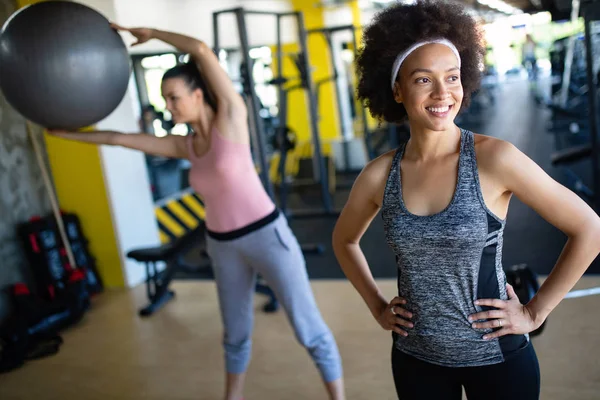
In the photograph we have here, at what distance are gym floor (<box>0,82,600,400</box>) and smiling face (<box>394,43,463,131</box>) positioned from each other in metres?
1.55

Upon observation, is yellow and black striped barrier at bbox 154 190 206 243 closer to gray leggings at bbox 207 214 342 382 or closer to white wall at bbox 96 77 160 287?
white wall at bbox 96 77 160 287

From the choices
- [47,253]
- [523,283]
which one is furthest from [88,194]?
[523,283]

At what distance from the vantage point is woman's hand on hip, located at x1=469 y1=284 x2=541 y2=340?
112 centimetres

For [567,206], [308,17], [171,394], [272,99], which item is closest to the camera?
[567,206]

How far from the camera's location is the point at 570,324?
277 centimetres

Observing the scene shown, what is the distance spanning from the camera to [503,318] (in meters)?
1.13

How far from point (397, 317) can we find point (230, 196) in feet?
2.98

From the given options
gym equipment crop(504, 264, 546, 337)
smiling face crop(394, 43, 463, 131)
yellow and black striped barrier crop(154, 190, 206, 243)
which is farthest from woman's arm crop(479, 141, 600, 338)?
yellow and black striped barrier crop(154, 190, 206, 243)

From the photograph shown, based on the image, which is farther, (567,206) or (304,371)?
(304,371)

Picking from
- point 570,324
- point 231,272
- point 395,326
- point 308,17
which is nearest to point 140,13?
point 308,17

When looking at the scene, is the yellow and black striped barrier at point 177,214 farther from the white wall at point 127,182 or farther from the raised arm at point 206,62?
the raised arm at point 206,62

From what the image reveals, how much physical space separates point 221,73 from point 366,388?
1414 millimetres

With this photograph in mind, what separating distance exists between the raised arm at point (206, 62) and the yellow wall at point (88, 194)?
2.22m

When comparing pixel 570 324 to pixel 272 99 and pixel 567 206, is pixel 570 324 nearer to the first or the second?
pixel 567 206
